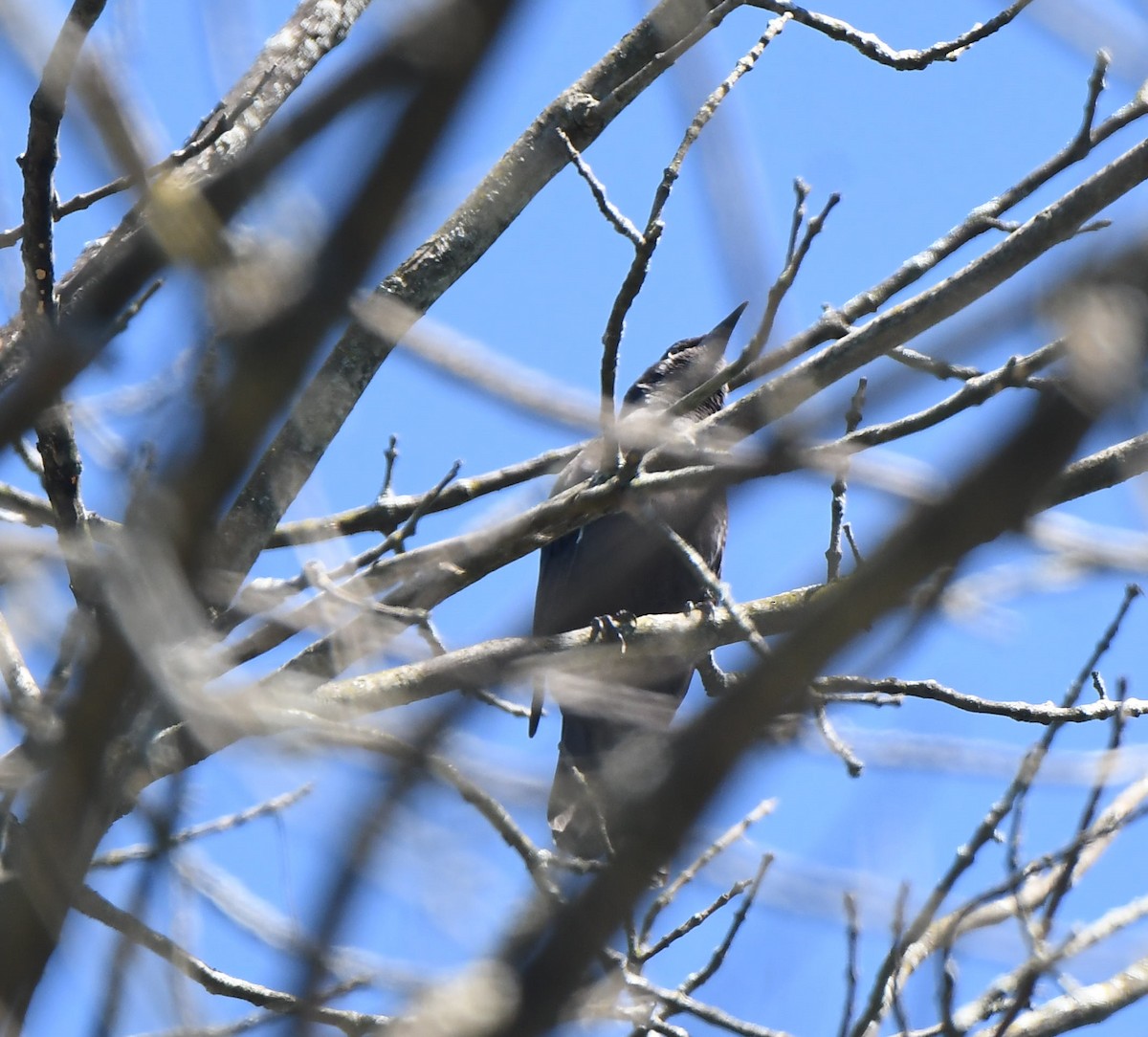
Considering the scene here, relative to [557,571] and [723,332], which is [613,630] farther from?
[723,332]

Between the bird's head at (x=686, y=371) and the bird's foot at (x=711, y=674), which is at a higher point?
the bird's head at (x=686, y=371)

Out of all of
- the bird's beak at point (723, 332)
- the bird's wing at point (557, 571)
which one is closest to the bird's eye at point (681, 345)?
the bird's beak at point (723, 332)

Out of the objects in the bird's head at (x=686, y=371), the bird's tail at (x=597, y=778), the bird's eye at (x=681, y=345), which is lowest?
the bird's tail at (x=597, y=778)

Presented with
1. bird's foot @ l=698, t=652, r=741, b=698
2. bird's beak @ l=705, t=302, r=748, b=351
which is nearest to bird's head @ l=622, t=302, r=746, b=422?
bird's beak @ l=705, t=302, r=748, b=351

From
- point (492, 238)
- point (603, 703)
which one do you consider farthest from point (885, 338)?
point (492, 238)

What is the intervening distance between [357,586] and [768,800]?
4.18 ft

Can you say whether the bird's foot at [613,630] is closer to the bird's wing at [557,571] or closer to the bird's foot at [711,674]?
the bird's foot at [711,674]


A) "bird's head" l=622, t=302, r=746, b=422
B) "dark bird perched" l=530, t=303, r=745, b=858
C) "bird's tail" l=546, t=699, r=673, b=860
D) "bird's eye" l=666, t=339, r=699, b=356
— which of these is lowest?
"bird's tail" l=546, t=699, r=673, b=860

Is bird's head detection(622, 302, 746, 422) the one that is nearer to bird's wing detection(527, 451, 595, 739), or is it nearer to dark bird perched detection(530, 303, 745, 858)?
dark bird perched detection(530, 303, 745, 858)

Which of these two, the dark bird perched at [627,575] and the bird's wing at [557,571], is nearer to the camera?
the dark bird perched at [627,575]

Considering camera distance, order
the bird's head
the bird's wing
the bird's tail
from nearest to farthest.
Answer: the bird's tail < the bird's wing < the bird's head

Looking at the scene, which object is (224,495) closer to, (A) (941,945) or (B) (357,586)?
(B) (357,586)

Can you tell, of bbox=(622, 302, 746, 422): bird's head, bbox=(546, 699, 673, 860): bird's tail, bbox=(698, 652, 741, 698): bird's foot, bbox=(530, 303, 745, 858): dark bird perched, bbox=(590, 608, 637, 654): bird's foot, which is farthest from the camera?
bbox=(622, 302, 746, 422): bird's head

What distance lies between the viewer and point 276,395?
0.94 meters
